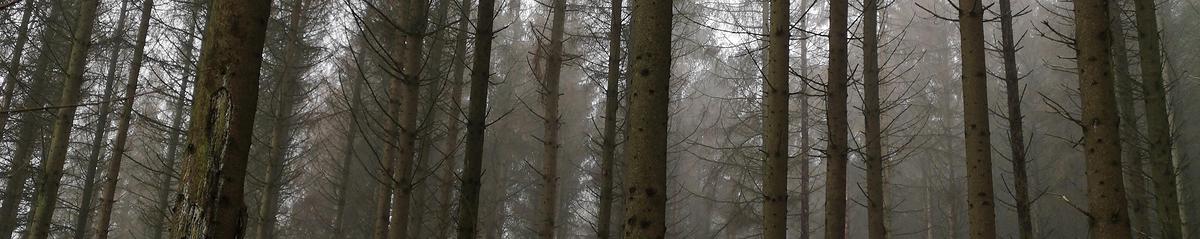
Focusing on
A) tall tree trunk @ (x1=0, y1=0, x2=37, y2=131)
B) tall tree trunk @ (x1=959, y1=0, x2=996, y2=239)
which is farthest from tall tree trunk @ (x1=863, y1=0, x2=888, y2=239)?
tall tree trunk @ (x1=0, y1=0, x2=37, y2=131)

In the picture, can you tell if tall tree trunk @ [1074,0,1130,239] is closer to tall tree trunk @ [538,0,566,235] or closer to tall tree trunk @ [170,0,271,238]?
tall tree trunk @ [170,0,271,238]

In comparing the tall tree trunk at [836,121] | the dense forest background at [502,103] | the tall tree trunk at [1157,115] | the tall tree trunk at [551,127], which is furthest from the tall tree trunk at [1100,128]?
the tall tree trunk at [551,127]

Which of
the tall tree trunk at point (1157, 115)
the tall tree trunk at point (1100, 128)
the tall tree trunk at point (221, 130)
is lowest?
the tall tree trunk at point (221, 130)

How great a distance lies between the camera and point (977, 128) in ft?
21.7

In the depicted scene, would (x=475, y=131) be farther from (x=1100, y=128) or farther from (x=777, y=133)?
(x=1100, y=128)

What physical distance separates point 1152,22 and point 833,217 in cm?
464

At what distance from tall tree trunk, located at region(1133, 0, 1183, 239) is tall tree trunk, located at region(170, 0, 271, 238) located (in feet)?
28.9

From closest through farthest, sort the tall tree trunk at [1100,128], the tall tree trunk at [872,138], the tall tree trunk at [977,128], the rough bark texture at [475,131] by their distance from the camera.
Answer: the rough bark texture at [475,131]
the tall tree trunk at [1100,128]
the tall tree trunk at [977,128]
the tall tree trunk at [872,138]

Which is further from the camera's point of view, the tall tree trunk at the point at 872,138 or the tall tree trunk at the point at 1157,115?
the tall tree trunk at the point at 872,138

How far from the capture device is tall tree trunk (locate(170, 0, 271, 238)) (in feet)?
10.00

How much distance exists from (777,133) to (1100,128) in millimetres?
2122

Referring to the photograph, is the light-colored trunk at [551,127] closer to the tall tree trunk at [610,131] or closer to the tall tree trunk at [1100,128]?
the tall tree trunk at [610,131]

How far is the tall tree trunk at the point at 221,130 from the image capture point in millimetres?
3047

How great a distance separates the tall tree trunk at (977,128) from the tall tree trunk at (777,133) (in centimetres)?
170
